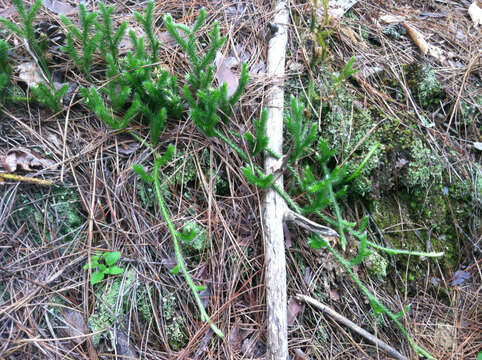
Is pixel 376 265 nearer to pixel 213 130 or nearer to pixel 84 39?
pixel 213 130

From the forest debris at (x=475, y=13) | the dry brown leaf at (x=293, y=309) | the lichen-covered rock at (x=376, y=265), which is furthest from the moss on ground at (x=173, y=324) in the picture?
the forest debris at (x=475, y=13)

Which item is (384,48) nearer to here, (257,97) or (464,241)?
(257,97)

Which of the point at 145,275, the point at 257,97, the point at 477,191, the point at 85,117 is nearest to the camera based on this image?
the point at 145,275

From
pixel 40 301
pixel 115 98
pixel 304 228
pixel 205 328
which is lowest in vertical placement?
pixel 205 328

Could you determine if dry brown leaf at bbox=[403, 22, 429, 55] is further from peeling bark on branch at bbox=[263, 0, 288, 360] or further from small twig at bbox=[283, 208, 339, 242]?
small twig at bbox=[283, 208, 339, 242]

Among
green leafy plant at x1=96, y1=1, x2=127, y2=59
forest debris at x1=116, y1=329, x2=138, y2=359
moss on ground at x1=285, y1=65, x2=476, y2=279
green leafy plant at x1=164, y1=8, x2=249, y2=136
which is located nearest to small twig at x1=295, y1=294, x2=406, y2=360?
moss on ground at x1=285, y1=65, x2=476, y2=279

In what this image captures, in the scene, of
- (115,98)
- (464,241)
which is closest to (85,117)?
(115,98)
